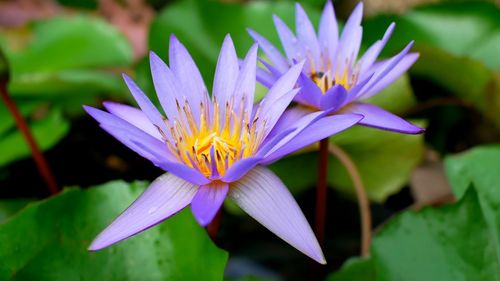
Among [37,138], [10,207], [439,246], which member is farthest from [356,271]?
[37,138]

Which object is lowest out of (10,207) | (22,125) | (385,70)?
(10,207)

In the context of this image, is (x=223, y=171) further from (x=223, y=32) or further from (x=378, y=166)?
(x=223, y=32)

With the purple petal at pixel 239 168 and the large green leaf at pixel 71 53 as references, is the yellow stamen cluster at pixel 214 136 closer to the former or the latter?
the purple petal at pixel 239 168

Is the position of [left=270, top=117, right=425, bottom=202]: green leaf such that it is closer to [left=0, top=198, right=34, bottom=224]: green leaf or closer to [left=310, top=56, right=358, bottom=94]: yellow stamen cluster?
[left=310, top=56, right=358, bottom=94]: yellow stamen cluster

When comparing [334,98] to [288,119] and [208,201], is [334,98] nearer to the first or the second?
[288,119]

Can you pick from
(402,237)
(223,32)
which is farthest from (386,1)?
(402,237)

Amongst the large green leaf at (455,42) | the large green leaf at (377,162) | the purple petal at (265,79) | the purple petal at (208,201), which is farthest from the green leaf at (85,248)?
the large green leaf at (455,42)
